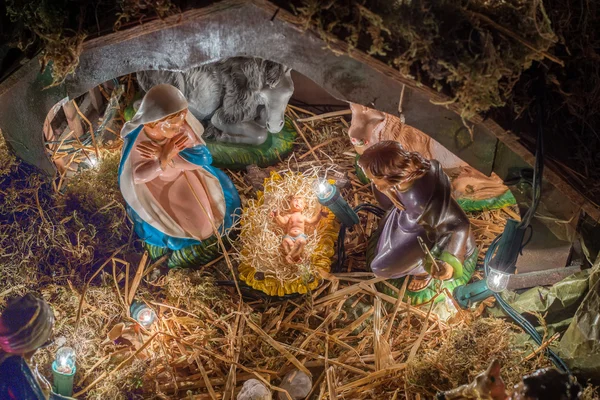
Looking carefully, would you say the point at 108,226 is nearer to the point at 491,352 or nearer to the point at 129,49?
the point at 129,49

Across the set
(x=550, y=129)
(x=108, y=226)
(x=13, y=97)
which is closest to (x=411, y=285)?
(x=550, y=129)

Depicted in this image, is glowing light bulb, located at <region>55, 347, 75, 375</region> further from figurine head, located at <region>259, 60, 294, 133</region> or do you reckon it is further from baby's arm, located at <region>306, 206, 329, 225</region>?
figurine head, located at <region>259, 60, 294, 133</region>

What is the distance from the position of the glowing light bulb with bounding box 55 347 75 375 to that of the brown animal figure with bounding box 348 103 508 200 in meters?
1.42

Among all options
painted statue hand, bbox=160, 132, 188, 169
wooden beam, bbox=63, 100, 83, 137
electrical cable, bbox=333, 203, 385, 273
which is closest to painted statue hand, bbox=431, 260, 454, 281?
electrical cable, bbox=333, 203, 385, 273

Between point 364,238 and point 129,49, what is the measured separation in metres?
1.34

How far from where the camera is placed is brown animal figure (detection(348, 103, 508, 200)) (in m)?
2.70

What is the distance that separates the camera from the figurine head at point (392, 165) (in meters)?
2.16

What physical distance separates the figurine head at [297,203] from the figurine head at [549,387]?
138 centimetres

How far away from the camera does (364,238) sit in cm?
280

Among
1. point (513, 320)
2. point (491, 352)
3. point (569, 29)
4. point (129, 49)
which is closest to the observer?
point (569, 29)

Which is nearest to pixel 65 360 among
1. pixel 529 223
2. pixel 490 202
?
pixel 529 223

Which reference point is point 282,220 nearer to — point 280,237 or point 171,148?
point 280,237

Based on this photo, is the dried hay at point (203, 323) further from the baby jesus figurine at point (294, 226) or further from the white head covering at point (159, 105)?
the white head covering at point (159, 105)

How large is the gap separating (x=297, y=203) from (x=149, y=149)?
66 cm
